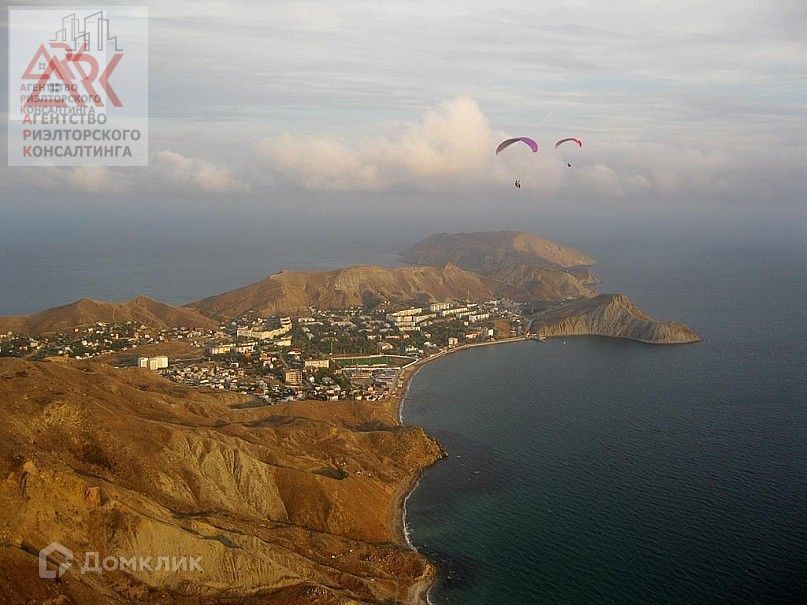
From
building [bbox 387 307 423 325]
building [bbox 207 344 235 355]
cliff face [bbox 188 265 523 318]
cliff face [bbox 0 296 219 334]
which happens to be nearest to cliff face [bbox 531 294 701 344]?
building [bbox 387 307 423 325]

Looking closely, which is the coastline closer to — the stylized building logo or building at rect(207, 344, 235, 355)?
the stylized building logo

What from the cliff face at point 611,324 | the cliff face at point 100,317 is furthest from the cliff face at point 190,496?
the cliff face at point 611,324

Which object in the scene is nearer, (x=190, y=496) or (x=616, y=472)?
(x=190, y=496)

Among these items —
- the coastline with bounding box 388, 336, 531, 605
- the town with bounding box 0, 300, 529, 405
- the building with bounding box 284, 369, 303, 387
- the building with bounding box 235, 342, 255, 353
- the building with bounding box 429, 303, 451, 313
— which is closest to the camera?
the coastline with bounding box 388, 336, 531, 605

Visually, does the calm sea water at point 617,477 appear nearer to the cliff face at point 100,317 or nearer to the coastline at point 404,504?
the coastline at point 404,504

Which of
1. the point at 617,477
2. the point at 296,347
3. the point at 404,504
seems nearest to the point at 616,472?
the point at 617,477

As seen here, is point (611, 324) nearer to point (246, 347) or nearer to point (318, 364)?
point (318, 364)
